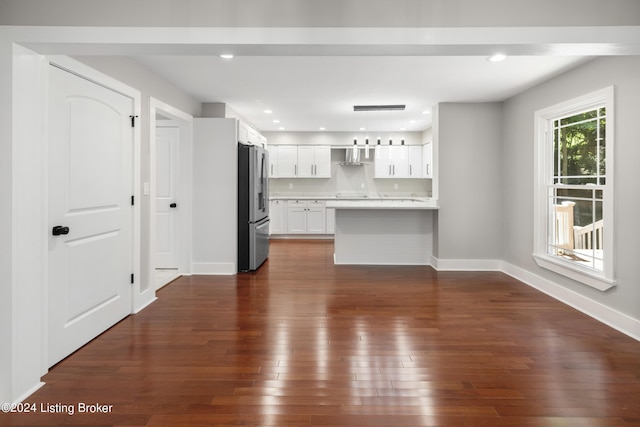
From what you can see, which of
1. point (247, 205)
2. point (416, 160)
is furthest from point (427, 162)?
point (247, 205)

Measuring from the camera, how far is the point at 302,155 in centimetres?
885

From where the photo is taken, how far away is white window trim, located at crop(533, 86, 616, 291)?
3361 mm

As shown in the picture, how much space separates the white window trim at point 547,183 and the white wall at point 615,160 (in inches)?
2.0

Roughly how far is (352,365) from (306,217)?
616 centimetres

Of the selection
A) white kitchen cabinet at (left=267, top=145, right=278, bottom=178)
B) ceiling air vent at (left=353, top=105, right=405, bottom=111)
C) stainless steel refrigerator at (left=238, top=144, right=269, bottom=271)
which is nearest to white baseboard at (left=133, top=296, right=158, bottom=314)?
stainless steel refrigerator at (left=238, top=144, right=269, bottom=271)

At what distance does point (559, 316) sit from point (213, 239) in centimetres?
411

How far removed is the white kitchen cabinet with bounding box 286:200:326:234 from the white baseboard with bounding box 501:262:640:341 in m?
4.36

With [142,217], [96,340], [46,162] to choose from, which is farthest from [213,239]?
[46,162]

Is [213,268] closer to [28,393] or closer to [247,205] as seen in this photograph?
[247,205]

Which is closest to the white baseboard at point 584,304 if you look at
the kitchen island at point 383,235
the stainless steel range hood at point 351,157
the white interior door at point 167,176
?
the kitchen island at point 383,235

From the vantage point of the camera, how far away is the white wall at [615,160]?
3.15m

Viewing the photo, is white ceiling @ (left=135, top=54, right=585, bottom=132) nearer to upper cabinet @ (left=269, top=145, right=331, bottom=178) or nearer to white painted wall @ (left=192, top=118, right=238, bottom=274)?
white painted wall @ (left=192, top=118, right=238, bottom=274)

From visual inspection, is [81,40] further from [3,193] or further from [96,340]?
[96,340]

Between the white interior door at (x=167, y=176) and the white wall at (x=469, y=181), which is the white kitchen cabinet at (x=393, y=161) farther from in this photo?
the white interior door at (x=167, y=176)
